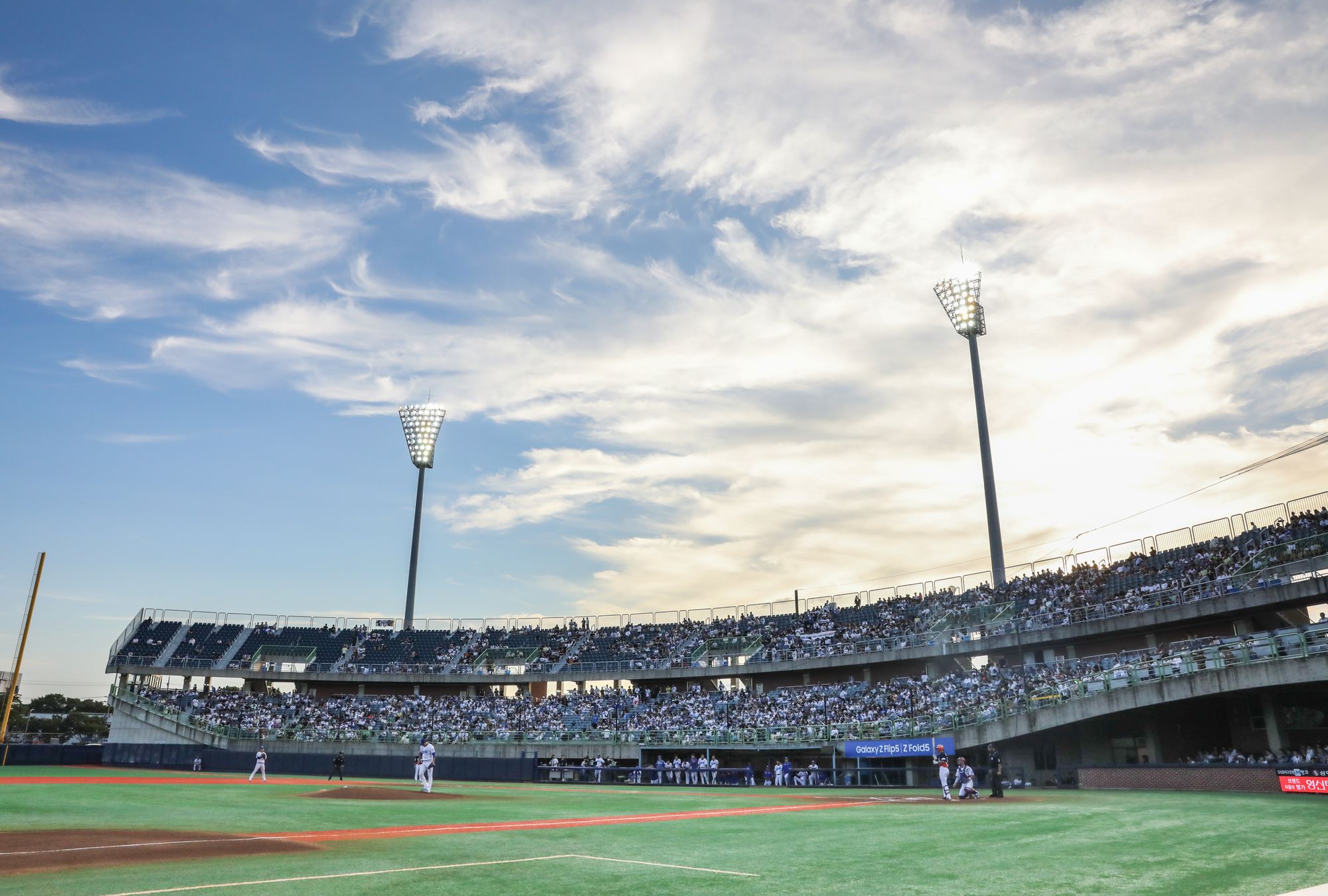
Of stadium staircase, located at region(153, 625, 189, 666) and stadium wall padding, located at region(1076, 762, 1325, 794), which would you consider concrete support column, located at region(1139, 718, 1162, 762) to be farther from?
stadium staircase, located at region(153, 625, 189, 666)

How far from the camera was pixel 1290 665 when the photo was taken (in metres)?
29.9

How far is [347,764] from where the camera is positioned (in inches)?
1895

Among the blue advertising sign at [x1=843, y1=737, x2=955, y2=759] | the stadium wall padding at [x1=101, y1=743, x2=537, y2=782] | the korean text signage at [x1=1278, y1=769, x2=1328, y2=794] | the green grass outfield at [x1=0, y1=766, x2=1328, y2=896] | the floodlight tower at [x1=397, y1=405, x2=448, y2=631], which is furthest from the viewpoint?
the floodlight tower at [x1=397, y1=405, x2=448, y2=631]

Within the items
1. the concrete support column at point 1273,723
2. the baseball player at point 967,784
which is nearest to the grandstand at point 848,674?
the concrete support column at point 1273,723

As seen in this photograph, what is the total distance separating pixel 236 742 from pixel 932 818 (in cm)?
4913

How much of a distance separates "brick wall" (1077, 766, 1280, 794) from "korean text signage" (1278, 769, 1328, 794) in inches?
24.2

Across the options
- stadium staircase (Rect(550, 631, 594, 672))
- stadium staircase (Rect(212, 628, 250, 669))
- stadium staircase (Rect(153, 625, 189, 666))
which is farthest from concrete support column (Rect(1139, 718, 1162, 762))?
stadium staircase (Rect(153, 625, 189, 666))

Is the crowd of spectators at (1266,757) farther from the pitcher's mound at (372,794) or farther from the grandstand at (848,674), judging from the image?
the pitcher's mound at (372,794)

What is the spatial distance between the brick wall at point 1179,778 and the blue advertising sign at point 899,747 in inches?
232

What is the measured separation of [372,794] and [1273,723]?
34.0m

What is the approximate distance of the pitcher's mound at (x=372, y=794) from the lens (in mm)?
28875

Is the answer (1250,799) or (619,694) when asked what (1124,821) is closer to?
(1250,799)

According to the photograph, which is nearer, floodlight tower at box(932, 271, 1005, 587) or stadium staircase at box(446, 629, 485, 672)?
floodlight tower at box(932, 271, 1005, 587)

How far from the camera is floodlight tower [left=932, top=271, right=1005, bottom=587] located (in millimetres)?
57750
